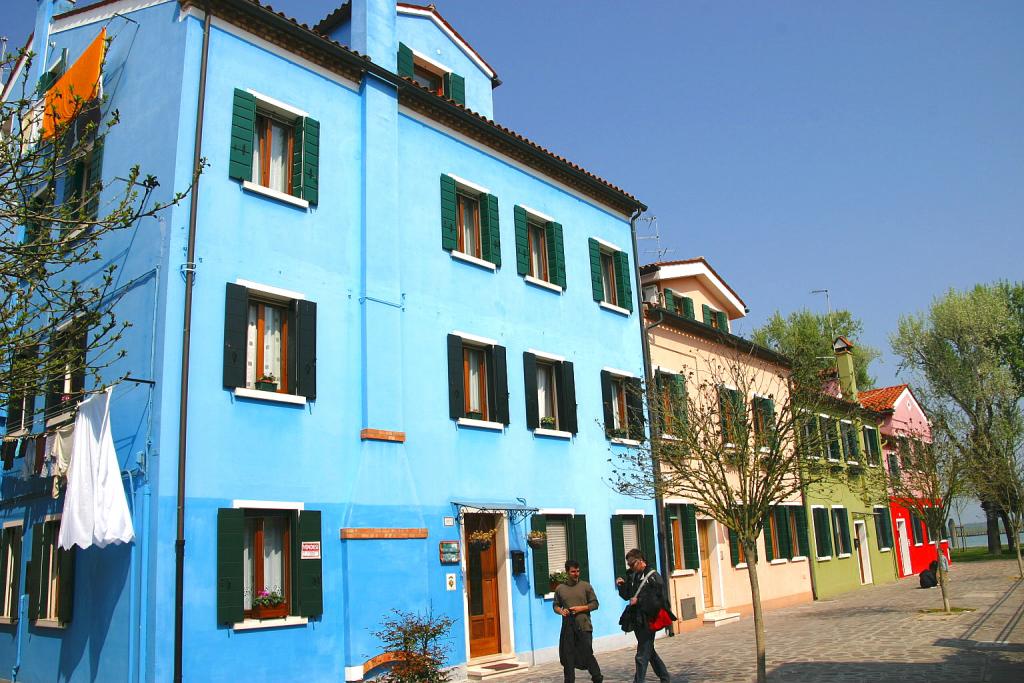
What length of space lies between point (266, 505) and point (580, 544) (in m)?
7.16

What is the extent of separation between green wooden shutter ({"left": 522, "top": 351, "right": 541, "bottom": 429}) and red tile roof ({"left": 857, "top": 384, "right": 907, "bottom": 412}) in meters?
22.5

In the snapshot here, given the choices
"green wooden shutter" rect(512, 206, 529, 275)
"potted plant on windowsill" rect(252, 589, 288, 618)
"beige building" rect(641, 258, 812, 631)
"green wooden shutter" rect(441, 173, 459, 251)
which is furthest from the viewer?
"beige building" rect(641, 258, 812, 631)

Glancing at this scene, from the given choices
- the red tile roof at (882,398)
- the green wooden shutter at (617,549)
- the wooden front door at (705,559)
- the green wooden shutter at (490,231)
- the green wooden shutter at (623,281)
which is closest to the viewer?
the green wooden shutter at (490,231)

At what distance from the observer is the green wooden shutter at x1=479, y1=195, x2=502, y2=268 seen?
54.1ft

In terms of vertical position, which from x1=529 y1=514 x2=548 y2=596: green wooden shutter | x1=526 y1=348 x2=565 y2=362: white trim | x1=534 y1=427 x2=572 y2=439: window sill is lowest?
x1=529 y1=514 x2=548 y2=596: green wooden shutter

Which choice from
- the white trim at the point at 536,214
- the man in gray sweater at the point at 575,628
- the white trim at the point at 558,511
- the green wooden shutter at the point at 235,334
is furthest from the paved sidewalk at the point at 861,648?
the white trim at the point at 536,214

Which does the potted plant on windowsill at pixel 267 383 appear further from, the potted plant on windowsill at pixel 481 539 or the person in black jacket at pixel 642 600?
the person in black jacket at pixel 642 600

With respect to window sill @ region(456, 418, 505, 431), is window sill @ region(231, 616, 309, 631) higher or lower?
lower

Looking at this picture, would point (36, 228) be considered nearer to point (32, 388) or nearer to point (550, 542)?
point (32, 388)

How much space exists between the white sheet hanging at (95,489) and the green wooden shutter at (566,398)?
877cm

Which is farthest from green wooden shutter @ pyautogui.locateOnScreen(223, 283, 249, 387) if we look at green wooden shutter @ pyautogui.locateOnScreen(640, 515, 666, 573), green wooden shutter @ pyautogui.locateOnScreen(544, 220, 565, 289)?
green wooden shutter @ pyautogui.locateOnScreen(640, 515, 666, 573)

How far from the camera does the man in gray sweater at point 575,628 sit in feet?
34.7

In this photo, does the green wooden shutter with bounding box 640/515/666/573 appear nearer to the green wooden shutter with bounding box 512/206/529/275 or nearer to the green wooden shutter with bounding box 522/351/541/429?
the green wooden shutter with bounding box 522/351/541/429

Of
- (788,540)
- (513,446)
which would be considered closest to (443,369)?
(513,446)
